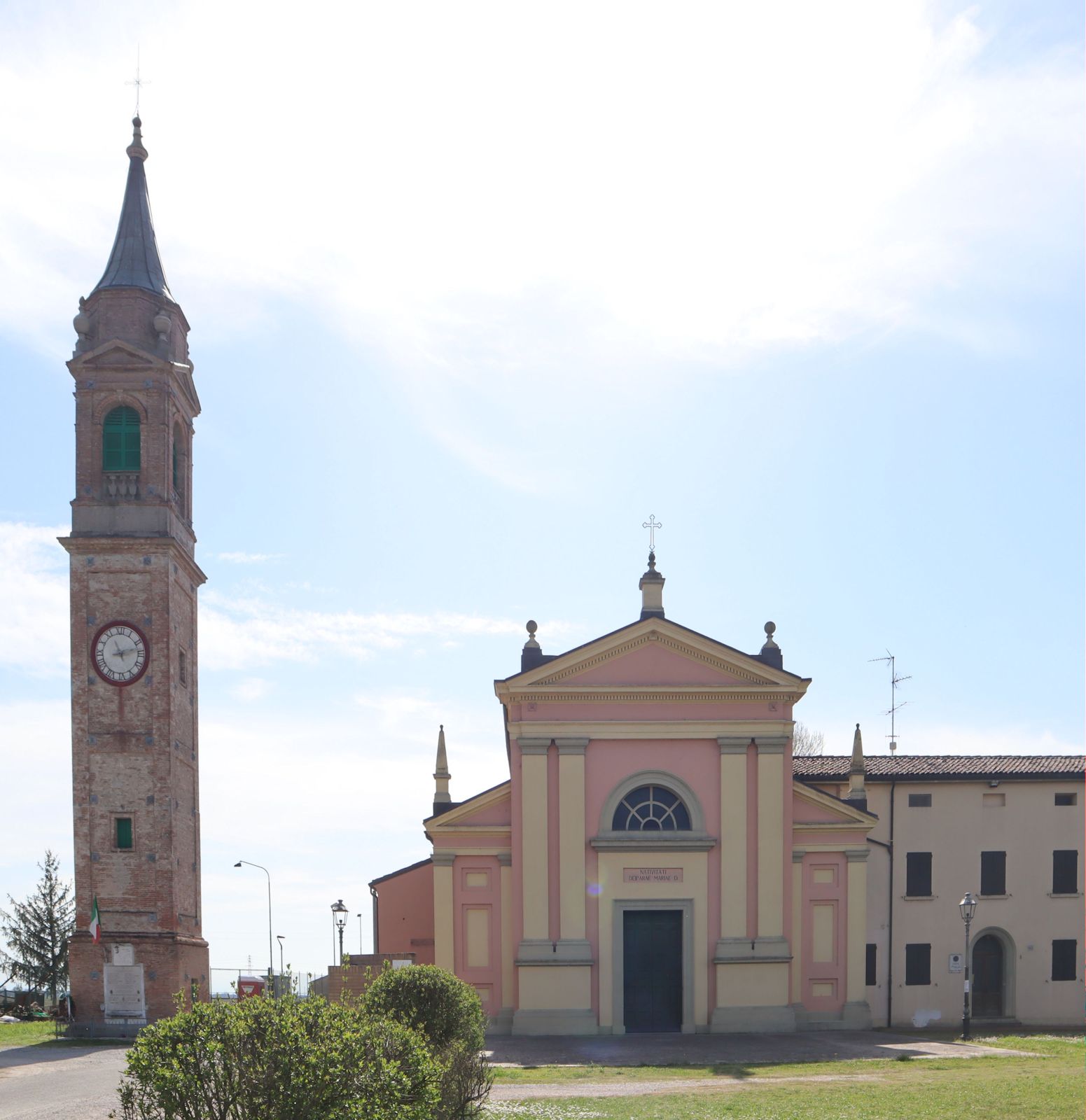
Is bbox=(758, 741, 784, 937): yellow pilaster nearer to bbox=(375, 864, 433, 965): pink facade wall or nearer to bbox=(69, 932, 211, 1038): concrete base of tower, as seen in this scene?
bbox=(375, 864, 433, 965): pink facade wall

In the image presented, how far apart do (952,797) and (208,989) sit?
21578mm

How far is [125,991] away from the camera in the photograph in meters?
30.4

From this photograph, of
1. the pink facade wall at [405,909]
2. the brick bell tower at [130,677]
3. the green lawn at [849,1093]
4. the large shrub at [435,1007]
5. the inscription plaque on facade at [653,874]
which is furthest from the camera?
the pink facade wall at [405,909]

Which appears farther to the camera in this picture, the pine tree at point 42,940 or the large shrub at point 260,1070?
the pine tree at point 42,940

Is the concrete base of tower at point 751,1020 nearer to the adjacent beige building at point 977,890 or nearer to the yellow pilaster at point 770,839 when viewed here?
the yellow pilaster at point 770,839

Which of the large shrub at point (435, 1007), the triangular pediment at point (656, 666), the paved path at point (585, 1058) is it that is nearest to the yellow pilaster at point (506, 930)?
the paved path at point (585, 1058)

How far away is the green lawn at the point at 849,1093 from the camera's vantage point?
580 inches

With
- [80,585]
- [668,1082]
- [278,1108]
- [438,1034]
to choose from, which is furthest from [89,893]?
[278,1108]

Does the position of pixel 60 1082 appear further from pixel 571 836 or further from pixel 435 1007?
pixel 571 836

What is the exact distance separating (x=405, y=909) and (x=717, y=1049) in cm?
1396

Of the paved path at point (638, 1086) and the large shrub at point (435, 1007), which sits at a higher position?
the large shrub at point (435, 1007)

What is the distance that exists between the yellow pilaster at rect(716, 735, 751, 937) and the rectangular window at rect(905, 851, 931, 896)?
23.1 feet

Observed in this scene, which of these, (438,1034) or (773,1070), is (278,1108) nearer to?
(438,1034)

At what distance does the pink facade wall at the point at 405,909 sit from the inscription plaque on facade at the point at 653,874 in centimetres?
893
